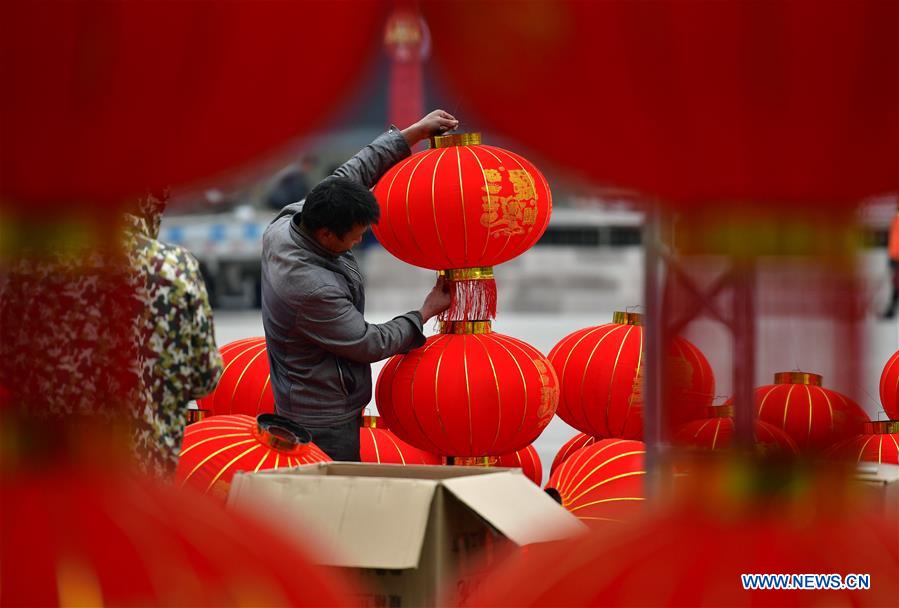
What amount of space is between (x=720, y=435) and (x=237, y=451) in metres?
0.97

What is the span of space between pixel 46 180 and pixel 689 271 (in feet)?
1.69

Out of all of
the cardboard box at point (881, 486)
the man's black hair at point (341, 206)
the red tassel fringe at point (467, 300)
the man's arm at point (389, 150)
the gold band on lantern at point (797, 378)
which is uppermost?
the man's arm at point (389, 150)

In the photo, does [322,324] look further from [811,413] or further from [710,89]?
[710,89]

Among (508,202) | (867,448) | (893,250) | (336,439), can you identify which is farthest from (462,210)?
(893,250)

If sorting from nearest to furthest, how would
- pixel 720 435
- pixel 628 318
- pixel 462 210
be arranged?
pixel 720 435 < pixel 462 210 < pixel 628 318

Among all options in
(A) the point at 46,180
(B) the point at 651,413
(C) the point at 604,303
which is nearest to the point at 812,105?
(B) the point at 651,413

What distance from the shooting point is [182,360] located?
1.24 m

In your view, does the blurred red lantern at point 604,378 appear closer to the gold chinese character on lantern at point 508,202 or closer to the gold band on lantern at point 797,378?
the gold chinese character on lantern at point 508,202

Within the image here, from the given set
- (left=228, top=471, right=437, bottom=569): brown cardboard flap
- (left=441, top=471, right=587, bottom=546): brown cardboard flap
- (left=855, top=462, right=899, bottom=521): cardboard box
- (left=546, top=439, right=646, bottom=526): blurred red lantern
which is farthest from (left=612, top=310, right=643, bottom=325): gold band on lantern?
(left=855, top=462, right=899, bottom=521): cardboard box

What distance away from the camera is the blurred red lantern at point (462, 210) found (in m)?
2.11

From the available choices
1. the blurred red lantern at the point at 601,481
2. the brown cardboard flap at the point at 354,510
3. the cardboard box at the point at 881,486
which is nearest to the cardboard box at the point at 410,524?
the brown cardboard flap at the point at 354,510

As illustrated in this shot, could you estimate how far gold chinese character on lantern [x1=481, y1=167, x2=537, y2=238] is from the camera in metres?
2.12

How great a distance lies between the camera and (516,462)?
251cm

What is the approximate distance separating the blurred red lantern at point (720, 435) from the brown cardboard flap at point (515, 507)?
0.81 ft
